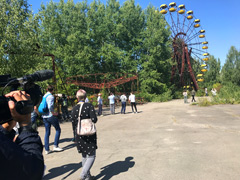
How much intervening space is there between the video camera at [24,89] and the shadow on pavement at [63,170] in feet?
9.17

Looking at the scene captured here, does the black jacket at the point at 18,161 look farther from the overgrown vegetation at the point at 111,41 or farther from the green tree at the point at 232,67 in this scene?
the green tree at the point at 232,67

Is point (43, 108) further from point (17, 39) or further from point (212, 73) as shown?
point (212, 73)

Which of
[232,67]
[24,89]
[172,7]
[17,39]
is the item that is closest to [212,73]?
[232,67]

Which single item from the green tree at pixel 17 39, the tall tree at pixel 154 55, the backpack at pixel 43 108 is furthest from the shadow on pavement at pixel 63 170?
the tall tree at pixel 154 55

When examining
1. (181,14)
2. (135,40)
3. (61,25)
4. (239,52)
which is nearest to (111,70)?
(135,40)

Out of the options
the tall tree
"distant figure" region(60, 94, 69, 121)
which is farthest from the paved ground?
the tall tree

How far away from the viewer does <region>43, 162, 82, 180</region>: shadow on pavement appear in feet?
12.6

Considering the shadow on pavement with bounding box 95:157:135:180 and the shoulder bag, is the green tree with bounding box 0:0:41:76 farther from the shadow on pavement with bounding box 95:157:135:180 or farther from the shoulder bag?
the shadow on pavement with bounding box 95:157:135:180

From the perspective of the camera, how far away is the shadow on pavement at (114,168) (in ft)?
12.1

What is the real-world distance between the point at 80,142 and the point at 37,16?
30.7 ft

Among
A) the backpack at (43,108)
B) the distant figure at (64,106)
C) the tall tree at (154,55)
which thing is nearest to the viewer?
the backpack at (43,108)

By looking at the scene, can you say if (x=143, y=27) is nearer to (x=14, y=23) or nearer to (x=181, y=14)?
(x=181, y=14)

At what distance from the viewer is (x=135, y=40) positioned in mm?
31891

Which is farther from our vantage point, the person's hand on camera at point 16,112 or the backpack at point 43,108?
the backpack at point 43,108
